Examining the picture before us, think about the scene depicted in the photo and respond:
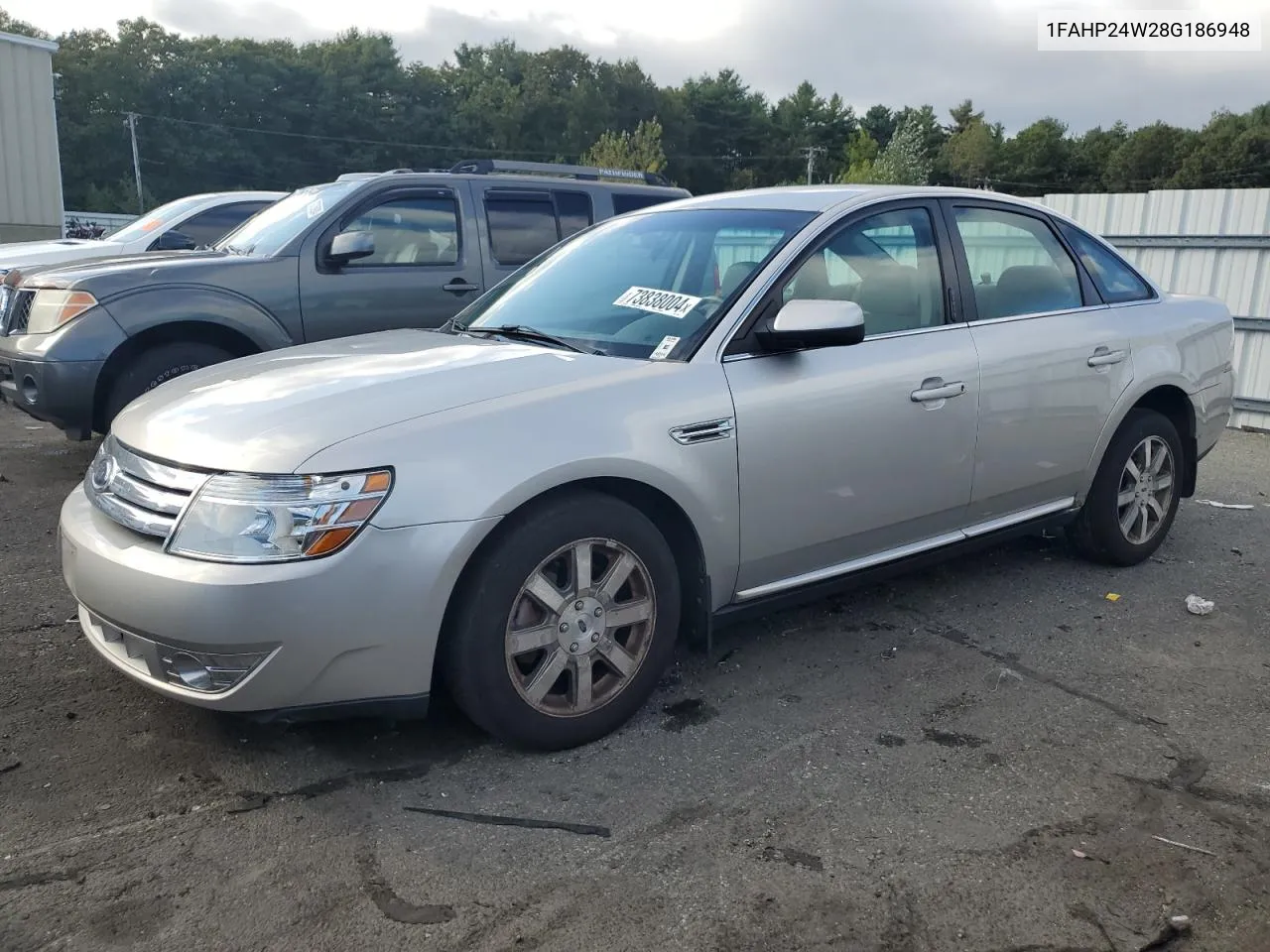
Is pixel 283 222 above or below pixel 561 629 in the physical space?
above

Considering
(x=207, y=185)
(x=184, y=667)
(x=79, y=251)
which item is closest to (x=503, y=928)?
(x=184, y=667)

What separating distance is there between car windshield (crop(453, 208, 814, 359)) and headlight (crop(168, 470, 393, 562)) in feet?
3.71

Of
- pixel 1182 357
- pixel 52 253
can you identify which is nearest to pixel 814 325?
pixel 1182 357

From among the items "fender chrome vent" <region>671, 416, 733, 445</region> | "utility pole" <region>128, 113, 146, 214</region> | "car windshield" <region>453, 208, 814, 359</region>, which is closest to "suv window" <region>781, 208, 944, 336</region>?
"car windshield" <region>453, 208, 814, 359</region>

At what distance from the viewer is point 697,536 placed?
329 centimetres

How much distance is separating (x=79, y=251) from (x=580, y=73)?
84.9m

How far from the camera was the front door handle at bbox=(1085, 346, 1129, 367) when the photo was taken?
14.7 feet

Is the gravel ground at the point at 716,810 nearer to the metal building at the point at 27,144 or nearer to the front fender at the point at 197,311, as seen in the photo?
the front fender at the point at 197,311

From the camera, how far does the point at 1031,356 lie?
4.22m

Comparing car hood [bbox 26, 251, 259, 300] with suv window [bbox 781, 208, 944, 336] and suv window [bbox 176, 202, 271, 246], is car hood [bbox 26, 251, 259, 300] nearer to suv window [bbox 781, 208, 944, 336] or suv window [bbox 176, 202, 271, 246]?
suv window [bbox 176, 202, 271, 246]

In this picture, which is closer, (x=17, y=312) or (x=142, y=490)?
(x=142, y=490)

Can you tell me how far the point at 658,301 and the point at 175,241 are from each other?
7.82 meters

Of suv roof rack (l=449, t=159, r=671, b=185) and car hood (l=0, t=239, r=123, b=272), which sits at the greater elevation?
suv roof rack (l=449, t=159, r=671, b=185)

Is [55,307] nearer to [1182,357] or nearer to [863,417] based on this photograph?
[863,417]
